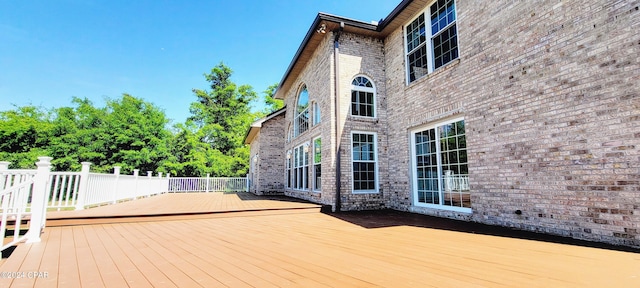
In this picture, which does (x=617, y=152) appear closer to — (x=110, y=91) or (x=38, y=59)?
(x=110, y=91)

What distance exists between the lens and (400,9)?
670cm

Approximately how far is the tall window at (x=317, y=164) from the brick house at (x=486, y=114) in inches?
2.5

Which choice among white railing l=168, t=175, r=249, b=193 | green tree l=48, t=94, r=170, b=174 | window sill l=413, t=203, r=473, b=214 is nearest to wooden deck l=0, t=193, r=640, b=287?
window sill l=413, t=203, r=473, b=214

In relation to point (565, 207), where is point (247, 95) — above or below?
above

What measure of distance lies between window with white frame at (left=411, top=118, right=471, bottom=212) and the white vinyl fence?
6700 mm

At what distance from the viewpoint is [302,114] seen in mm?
10766

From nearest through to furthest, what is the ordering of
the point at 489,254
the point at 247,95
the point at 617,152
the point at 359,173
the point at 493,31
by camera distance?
the point at 489,254 < the point at 617,152 < the point at 493,31 < the point at 359,173 < the point at 247,95

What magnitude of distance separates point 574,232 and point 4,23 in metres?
26.9

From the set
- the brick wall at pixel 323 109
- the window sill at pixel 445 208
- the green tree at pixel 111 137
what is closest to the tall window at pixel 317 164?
the brick wall at pixel 323 109

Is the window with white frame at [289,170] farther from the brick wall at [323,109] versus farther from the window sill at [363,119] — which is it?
the window sill at [363,119]

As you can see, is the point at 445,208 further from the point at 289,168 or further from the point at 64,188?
the point at 64,188

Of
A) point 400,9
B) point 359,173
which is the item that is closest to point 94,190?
point 359,173

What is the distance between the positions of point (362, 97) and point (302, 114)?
141 inches

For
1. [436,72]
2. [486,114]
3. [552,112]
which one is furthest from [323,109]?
[552,112]
